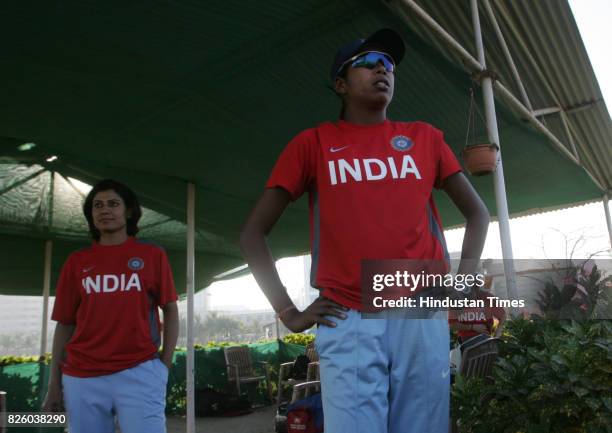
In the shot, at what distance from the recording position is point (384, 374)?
1123mm

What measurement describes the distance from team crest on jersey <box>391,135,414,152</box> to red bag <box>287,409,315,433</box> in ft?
9.57

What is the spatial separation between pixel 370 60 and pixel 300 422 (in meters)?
3.06

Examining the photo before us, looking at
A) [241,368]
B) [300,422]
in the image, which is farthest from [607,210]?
[300,422]

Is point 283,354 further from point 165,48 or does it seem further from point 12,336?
point 12,336

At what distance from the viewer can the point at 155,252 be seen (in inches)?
99.3

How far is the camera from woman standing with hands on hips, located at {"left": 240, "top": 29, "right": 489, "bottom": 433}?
1112 millimetres

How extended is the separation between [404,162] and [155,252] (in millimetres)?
1601

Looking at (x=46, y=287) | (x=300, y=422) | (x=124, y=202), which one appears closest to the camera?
(x=124, y=202)

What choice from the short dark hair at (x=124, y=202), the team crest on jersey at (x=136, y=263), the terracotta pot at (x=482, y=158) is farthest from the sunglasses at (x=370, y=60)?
the terracotta pot at (x=482, y=158)

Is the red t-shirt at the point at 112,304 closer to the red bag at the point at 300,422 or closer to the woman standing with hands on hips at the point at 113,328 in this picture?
the woman standing with hands on hips at the point at 113,328

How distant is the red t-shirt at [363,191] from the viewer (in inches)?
47.5

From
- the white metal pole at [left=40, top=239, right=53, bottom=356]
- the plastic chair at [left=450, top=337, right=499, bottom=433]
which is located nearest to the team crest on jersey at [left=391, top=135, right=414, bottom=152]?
the plastic chair at [left=450, top=337, right=499, bottom=433]

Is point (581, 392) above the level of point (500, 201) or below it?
below
